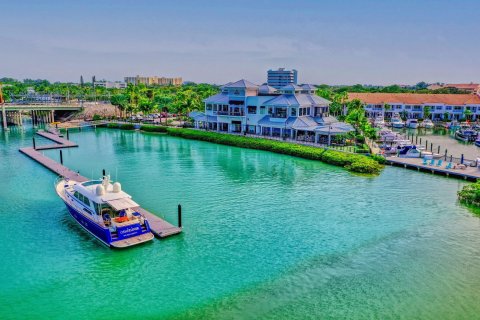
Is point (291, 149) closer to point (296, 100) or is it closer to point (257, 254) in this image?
point (296, 100)

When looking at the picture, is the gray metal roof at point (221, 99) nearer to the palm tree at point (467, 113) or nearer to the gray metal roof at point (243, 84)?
the gray metal roof at point (243, 84)

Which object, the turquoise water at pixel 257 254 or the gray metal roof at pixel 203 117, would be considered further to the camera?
the gray metal roof at pixel 203 117

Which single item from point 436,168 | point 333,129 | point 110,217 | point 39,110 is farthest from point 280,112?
point 39,110

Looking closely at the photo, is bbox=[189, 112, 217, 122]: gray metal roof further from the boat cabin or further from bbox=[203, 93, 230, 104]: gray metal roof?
the boat cabin

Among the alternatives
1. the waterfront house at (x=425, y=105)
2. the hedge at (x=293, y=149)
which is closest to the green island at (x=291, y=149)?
the hedge at (x=293, y=149)

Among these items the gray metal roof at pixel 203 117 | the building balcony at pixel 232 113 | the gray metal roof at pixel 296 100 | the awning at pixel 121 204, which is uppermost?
the gray metal roof at pixel 296 100

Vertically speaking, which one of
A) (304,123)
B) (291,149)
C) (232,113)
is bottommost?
(291,149)
